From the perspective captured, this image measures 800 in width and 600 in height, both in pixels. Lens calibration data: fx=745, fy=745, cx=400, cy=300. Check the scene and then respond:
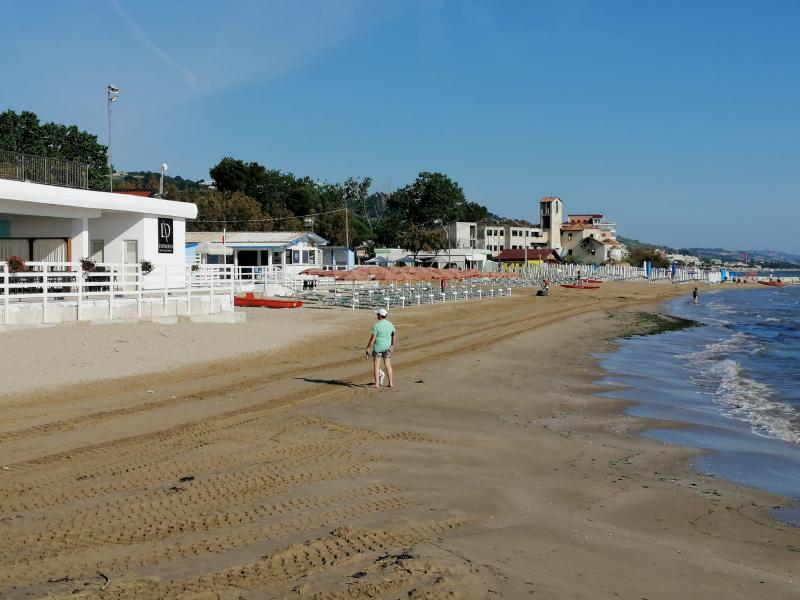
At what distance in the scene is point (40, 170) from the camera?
25359 mm

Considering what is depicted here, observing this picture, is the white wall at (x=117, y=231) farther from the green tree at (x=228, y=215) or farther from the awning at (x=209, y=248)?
the green tree at (x=228, y=215)

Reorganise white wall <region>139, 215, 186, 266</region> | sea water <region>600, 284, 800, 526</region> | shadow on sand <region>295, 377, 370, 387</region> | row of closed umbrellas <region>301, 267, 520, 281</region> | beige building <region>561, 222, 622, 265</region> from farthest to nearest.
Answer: beige building <region>561, 222, 622, 265</region> < row of closed umbrellas <region>301, 267, 520, 281</region> < white wall <region>139, 215, 186, 266</region> < shadow on sand <region>295, 377, 370, 387</region> < sea water <region>600, 284, 800, 526</region>

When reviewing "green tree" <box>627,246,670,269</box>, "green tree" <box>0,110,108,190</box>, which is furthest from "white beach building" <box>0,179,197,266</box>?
"green tree" <box>627,246,670,269</box>

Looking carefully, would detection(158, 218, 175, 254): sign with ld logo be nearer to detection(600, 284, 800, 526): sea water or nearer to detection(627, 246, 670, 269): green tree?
detection(600, 284, 800, 526): sea water

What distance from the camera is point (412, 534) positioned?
19.8ft

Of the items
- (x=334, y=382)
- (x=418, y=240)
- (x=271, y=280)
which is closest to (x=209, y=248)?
(x=271, y=280)

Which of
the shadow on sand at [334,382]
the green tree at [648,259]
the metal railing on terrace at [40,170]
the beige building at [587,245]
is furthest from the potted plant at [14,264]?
the green tree at [648,259]

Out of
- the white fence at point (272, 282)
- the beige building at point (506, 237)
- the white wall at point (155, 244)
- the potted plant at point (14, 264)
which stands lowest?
the white fence at point (272, 282)

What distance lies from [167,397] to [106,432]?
2588 mm

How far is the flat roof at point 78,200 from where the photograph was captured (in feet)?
66.7

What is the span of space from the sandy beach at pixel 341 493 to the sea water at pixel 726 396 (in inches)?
26.4

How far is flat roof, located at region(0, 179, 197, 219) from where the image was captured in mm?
20344

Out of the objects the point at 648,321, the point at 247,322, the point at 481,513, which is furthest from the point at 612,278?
the point at 481,513

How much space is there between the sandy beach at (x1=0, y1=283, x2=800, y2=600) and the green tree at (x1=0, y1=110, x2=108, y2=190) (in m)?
49.4
